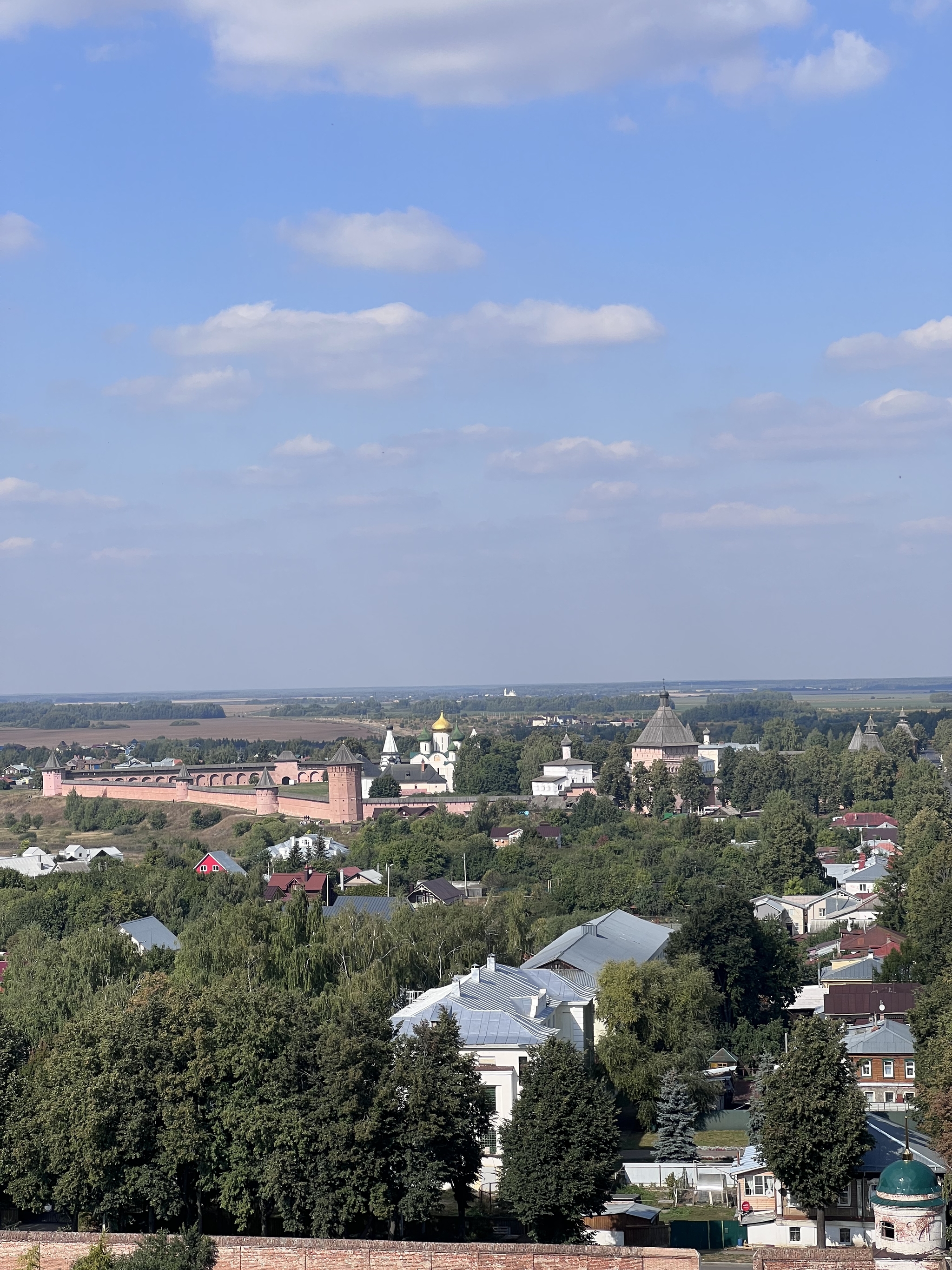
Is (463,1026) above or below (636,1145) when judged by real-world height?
above

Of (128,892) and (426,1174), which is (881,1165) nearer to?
(426,1174)

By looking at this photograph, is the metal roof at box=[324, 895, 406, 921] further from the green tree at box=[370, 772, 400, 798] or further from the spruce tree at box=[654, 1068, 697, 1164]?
the green tree at box=[370, 772, 400, 798]

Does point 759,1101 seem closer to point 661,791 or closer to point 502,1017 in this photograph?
point 502,1017

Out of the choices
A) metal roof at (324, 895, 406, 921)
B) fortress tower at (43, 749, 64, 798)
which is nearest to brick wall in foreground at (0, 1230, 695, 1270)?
metal roof at (324, 895, 406, 921)

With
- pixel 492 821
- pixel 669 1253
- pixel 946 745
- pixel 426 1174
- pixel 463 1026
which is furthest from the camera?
pixel 946 745

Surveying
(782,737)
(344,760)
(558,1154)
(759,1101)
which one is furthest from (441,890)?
(782,737)

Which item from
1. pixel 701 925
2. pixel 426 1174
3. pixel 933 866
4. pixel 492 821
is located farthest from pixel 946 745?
pixel 426 1174

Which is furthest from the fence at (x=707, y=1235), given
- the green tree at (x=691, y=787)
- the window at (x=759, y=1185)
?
the green tree at (x=691, y=787)
